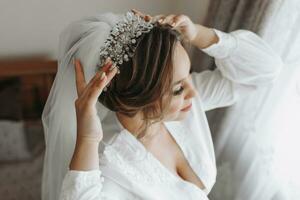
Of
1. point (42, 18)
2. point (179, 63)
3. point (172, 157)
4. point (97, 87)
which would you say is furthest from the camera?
point (42, 18)

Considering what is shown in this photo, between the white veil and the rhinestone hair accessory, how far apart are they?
0.02 metres

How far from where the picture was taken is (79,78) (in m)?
0.94

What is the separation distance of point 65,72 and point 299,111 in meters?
0.73

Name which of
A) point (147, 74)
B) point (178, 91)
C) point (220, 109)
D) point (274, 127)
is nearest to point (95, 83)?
point (147, 74)

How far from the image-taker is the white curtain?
1.26m

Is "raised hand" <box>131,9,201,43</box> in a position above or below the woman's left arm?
above

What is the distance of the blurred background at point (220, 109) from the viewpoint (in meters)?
1.30

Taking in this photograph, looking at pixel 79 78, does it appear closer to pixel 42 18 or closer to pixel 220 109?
pixel 220 109

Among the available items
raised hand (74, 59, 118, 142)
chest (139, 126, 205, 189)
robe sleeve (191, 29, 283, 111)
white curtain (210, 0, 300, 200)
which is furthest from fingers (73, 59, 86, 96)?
white curtain (210, 0, 300, 200)

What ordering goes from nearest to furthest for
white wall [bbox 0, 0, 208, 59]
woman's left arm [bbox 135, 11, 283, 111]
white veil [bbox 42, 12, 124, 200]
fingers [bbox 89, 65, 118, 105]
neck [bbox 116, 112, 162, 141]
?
fingers [bbox 89, 65, 118, 105], white veil [bbox 42, 12, 124, 200], neck [bbox 116, 112, 162, 141], woman's left arm [bbox 135, 11, 283, 111], white wall [bbox 0, 0, 208, 59]

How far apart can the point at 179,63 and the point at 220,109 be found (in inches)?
27.2

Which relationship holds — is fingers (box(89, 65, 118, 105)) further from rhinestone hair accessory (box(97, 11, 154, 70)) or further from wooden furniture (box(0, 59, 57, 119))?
wooden furniture (box(0, 59, 57, 119))

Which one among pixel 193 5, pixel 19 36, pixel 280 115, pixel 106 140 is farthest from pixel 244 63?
pixel 19 36

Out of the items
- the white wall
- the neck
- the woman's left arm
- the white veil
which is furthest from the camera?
the white wall
